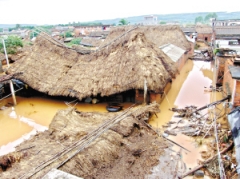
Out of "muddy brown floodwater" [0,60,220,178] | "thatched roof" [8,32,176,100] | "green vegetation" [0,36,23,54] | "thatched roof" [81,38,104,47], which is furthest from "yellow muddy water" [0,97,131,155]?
"thatched roof" [81,38,104,47]

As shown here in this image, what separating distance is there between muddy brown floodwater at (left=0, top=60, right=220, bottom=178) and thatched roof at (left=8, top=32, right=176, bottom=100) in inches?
47.4

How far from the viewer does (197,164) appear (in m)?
7.46

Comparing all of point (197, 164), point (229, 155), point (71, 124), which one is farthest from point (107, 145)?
point (229, 155)

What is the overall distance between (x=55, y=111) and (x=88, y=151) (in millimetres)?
6970

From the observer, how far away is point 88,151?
21.2 feet

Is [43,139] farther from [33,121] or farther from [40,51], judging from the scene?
[40,51]

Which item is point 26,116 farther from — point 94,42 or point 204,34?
point 204,34

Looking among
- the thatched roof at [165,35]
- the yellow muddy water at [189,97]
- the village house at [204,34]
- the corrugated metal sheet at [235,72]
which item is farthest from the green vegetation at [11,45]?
the village house at [204,34]

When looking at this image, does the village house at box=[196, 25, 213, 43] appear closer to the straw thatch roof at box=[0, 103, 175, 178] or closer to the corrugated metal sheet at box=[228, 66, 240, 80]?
the corrugated metal sheet at box=[228, 66, 240, 80]

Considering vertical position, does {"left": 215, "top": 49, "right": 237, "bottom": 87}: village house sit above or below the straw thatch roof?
above

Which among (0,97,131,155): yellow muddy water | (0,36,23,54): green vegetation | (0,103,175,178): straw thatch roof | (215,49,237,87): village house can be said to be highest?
(0,36,23,54): green vegetation

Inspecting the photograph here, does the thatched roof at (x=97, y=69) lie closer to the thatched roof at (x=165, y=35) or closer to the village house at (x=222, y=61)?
the village house at (x=222, y=61)

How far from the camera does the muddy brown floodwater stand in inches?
360

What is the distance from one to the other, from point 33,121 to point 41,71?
374 centimetres
